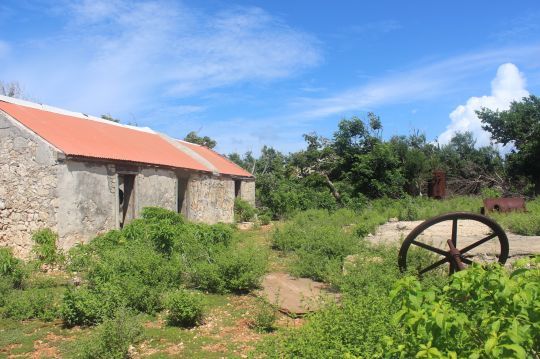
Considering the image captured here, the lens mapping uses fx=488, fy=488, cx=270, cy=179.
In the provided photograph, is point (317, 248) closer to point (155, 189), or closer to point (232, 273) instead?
point (232, 273)

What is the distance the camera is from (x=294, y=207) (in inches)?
902

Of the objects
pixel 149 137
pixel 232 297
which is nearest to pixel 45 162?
pixel 232 297

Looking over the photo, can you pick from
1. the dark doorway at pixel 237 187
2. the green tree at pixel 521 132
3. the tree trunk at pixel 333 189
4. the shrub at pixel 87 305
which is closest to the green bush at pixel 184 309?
the shrub at pixel 87 305

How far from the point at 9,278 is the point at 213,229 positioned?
474cm

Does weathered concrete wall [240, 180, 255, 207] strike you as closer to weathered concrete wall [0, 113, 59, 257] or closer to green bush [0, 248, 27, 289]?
weathered concrete wall [0, 113, 59, 257]

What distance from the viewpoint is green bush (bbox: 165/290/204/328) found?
6.76 metres

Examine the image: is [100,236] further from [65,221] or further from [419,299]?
[419,299]

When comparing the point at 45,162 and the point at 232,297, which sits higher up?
the point at 45,162

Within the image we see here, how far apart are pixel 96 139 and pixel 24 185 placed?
3.04 m

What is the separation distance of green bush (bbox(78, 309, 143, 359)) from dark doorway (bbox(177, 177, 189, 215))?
1193cm

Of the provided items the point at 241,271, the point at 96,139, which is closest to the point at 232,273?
the point at 241,271

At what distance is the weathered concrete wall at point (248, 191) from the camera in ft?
76.6

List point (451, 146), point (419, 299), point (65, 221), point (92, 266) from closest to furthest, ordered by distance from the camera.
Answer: point (419, 299)
point (92, 266)
point (65, 221)
point (451, 146)

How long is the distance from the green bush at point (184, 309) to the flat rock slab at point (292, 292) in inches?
43.4
